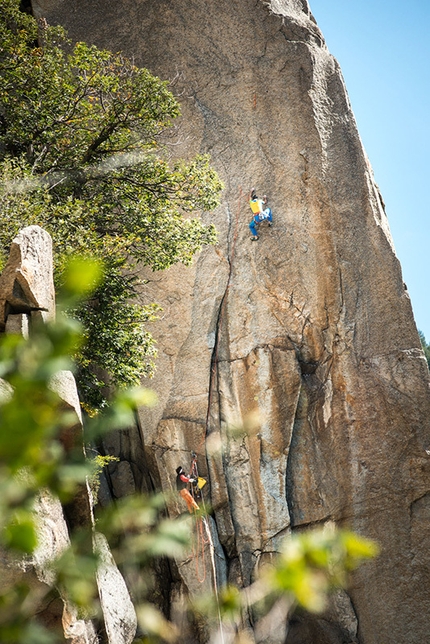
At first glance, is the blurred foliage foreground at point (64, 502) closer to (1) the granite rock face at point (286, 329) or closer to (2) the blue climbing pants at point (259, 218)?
(1) the granite rock face at point (286, 329)

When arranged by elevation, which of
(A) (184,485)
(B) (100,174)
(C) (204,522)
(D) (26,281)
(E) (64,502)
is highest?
(B) (100,174)

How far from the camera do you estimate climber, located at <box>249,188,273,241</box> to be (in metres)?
15.3

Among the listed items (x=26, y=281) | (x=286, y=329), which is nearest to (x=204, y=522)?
(x=286, y=329)

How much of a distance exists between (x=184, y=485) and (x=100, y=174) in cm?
676

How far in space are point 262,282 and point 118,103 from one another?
18.4 ft

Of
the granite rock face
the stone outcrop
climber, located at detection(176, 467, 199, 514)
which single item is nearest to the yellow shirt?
the granite rock face

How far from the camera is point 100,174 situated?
12359mm

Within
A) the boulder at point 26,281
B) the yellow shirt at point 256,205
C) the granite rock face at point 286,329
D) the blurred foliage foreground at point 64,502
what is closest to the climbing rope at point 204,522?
the granite rock face at point 286,329

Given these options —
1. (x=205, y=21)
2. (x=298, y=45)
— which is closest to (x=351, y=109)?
(x=298, y=45)

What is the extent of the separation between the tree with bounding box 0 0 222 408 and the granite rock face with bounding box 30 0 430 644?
3017mm

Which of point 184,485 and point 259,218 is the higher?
point 259,218

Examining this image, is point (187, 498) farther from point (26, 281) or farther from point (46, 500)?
point (26, 281)

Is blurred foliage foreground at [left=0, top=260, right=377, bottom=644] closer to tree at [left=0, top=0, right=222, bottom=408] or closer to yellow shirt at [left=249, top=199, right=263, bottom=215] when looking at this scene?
tree at [left=0, top=0, right=222, bottom=408]

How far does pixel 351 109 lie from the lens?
55.4 feet
